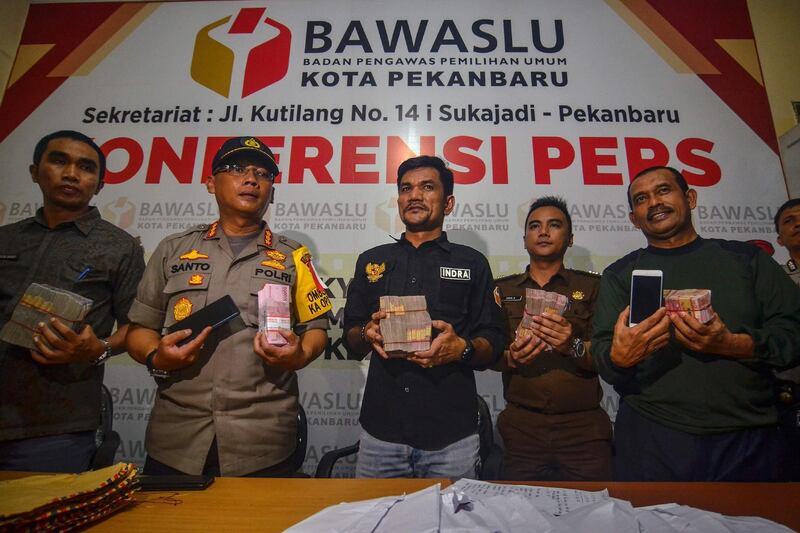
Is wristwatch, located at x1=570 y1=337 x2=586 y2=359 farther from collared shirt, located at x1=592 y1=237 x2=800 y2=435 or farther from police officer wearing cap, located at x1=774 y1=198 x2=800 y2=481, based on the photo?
police officer wearing cap, located at x1=774 y1=198 x2=800 y2=481

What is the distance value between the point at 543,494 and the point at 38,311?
230cm

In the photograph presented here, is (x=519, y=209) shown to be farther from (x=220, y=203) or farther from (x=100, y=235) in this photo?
(x=100, y=235)

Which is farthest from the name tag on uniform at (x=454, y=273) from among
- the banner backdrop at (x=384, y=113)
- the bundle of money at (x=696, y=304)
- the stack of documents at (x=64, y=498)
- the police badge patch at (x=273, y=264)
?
the stack of documents at (x=64, y=498)

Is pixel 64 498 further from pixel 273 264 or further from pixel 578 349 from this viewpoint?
pixel 578 349

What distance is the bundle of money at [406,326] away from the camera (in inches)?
75.9

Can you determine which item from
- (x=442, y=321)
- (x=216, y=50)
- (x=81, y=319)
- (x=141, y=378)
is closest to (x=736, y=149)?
(x=442, y=321)

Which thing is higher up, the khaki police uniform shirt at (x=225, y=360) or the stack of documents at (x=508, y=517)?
the khaki police uniform shirt at (x=225, y=360)

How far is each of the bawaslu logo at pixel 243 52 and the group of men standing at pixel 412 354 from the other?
1214 mm

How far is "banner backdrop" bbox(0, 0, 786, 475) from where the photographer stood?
285cm

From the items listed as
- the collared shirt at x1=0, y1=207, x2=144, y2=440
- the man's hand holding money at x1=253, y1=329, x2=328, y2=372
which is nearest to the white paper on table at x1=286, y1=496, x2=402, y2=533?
the man's hand holding money at x1=253, y1=329, x2=328, y2=372

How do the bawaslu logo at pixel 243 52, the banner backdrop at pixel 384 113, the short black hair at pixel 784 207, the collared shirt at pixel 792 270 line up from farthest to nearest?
1. the bawaslu logo at pixel 243 52
2. the banner backdrop at pixel 384 113
3. the short black hair at pixel 784 207
4. the collared shirt at pixel 792 270

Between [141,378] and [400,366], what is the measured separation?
178cm

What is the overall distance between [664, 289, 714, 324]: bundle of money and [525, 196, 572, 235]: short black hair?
95cm

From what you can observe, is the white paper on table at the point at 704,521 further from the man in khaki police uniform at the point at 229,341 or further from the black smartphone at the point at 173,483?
the man in khaki police uniform at the point at 229,341
